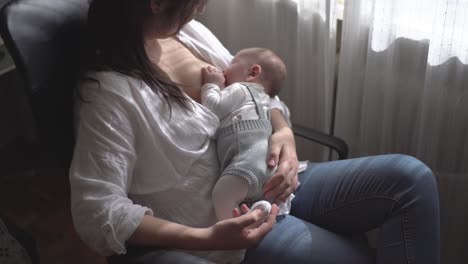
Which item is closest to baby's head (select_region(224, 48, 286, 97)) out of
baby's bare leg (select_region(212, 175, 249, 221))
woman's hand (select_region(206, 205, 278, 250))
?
baby's bare leg (select_region(212, 175, 249, 221))

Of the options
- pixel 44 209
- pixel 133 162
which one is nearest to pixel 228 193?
pixel 133 162

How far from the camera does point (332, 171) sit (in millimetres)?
1481

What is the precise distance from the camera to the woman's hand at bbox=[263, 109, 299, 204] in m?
1.35

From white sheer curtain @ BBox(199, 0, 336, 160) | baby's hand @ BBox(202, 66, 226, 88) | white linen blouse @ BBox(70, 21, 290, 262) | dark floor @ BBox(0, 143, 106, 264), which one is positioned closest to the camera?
white linen blouse @ BBox(70, 21, 290, 262)

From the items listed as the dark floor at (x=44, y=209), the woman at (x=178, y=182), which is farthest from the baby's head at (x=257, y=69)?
the dark floor at (x=44, y=209)

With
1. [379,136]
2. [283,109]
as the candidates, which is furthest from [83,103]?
[379,136]

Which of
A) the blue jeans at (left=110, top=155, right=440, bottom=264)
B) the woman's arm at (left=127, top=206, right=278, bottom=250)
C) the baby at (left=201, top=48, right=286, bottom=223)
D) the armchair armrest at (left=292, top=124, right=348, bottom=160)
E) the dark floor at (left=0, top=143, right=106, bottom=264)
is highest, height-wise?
the baby at (left=201, top=48, right=286, bottom=223)

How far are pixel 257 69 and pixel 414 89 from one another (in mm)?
489

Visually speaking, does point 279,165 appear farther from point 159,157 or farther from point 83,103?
point 83,103

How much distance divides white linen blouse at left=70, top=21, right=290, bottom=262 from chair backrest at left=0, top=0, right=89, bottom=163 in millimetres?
58

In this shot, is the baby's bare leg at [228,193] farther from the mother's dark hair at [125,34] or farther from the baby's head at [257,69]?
the baby's head at [257,69]

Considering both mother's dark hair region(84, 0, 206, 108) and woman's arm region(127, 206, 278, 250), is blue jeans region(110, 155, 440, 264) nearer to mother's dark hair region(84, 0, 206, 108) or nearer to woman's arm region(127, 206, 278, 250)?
woman's arm region(127, 206, 278, 250)

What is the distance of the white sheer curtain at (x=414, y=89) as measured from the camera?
1.46m

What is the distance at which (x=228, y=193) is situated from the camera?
128cm
